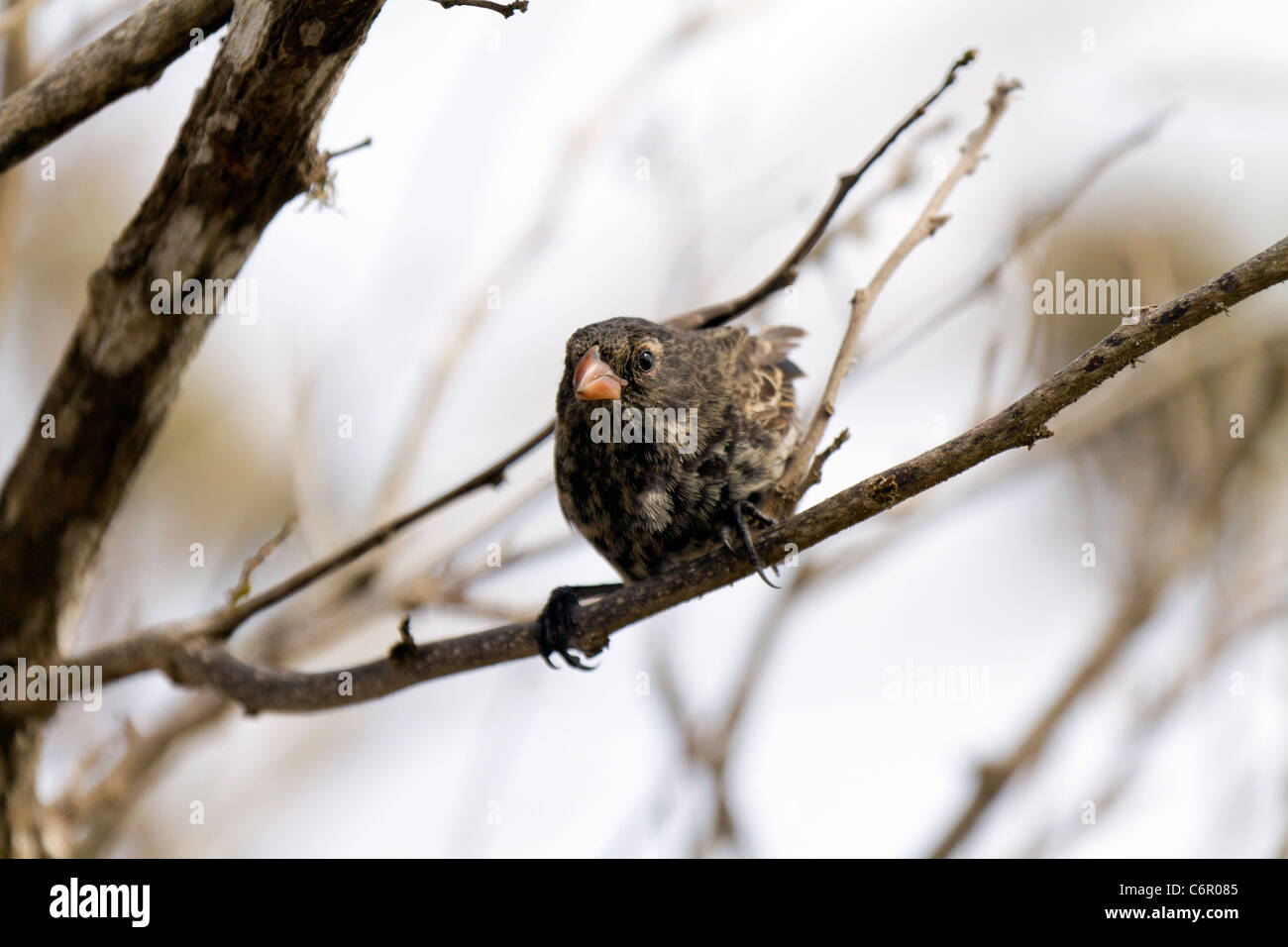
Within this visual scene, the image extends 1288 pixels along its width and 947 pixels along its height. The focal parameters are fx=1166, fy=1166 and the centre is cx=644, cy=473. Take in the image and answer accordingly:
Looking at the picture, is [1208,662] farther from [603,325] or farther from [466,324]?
[466,324]

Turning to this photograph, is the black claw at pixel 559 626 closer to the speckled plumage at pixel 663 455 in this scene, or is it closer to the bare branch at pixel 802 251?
the speckled plumage at pixel 663 455

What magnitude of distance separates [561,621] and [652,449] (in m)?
0.59

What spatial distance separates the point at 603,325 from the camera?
3564mm

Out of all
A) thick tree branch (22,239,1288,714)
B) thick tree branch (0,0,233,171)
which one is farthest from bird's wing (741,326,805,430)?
thick tree branch (0,0,233,171)

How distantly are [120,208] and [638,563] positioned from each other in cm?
619

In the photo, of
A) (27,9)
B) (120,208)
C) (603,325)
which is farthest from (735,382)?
(120,208)

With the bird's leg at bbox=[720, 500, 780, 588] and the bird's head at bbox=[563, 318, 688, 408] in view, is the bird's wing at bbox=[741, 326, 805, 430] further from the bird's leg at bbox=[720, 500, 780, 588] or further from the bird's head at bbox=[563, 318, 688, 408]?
the bird's leg at bbox=[720, 500, 780, 588]

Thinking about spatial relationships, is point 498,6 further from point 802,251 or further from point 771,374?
point 771,374

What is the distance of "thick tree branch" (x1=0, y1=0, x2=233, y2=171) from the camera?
2.57 metres

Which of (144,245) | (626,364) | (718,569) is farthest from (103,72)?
(718,569)

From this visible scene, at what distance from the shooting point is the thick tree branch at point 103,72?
257cm

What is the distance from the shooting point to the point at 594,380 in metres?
3.40

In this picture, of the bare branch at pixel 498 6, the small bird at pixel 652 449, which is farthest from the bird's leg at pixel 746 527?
the bare branch at pixel 498 6

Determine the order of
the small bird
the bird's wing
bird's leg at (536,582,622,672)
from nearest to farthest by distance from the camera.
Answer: bird's leg at (536,582,622,672)
the small bird
the bird's wing
